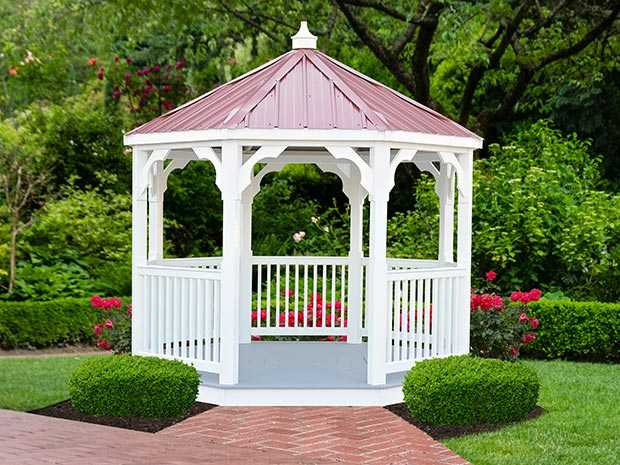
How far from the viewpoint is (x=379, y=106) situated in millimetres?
11312

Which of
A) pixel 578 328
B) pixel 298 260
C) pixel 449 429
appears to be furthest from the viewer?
pixel 578 328

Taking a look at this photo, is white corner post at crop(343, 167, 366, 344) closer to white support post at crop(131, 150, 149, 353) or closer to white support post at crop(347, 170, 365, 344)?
white support post at crop(347, 170, 365, 344)

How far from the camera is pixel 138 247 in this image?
38.3 feet

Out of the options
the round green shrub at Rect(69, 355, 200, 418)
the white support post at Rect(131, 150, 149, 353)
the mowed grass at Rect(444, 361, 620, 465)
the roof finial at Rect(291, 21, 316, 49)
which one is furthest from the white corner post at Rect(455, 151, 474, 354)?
the white support post at Rect(131, 150, 149, 353)

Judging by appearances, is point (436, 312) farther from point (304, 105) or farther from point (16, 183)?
point (16, 183)

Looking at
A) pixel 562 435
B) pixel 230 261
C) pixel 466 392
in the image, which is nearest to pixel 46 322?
pixel 230 261

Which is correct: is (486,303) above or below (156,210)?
below

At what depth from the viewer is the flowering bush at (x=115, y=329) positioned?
1207 cm

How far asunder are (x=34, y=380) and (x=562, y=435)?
608 cm

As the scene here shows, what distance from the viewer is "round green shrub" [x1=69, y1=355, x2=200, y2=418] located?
985 centimetres

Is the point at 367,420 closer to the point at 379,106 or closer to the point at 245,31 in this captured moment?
the point at 379,106

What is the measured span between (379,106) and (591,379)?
13.7 feet

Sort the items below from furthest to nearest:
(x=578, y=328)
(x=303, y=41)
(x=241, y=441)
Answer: (x=578, y=328) → (x=303, y=41) → (x=241, y=441)

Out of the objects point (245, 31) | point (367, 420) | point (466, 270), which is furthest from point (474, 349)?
point (245, 31)
